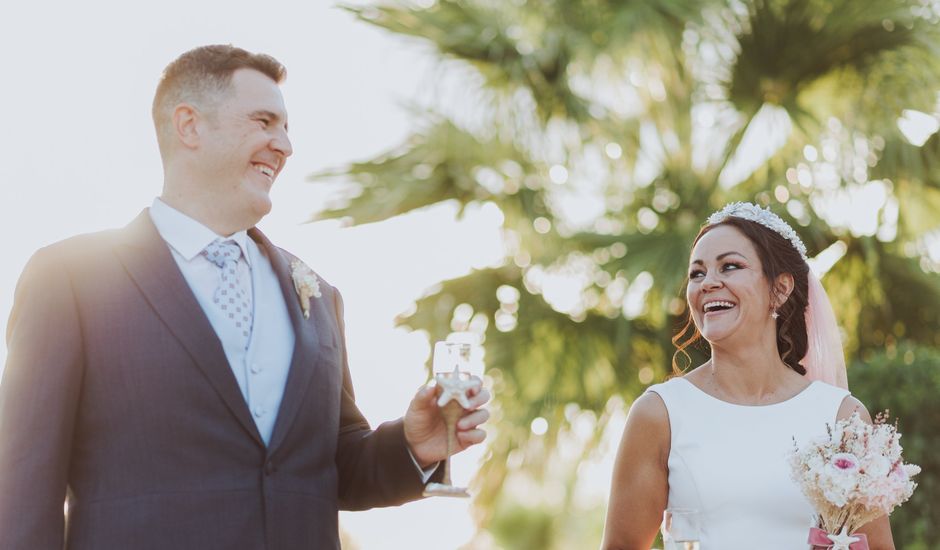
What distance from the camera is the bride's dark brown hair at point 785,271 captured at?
13.7 ft

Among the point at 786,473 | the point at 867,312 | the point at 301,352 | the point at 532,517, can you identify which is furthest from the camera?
the point at 532,517

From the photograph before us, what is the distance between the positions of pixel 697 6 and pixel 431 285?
3.23 m

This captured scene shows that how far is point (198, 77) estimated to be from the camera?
305 cm

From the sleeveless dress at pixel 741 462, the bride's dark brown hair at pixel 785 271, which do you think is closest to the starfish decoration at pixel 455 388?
the sleeveless dress at pixel 741 462

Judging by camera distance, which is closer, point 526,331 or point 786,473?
point 786,473

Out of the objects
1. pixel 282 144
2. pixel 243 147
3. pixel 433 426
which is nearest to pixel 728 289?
pixel 433 426

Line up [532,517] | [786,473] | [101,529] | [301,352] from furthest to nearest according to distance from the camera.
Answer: [532,517]
[786,473]
[301,352]
[101,529]

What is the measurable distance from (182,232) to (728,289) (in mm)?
1974

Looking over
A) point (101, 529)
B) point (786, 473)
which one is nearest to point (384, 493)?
point (101, 529)

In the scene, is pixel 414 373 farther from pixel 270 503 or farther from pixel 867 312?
pixel 270 503

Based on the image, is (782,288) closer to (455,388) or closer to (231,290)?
(455,388)

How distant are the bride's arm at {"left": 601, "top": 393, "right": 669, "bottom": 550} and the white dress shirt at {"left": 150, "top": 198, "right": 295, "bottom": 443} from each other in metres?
1.48

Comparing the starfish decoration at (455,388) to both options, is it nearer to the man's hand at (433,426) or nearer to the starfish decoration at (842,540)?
the man's hand at (433,426)

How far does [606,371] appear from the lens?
9.59 m
